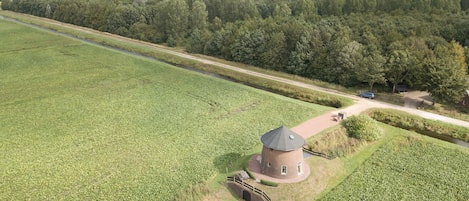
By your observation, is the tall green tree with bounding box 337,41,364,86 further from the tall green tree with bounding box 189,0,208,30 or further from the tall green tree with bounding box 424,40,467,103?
the tall green tree with bounding box 189,0,208,30

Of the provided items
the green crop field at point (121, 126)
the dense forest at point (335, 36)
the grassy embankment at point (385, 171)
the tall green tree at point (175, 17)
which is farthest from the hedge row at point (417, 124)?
the tall green tree at point (175, 17)

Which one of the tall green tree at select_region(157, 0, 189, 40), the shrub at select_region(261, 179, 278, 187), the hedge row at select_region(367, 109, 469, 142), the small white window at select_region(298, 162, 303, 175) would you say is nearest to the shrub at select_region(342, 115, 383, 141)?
the hedge row at select_region(367, 109, 469, 142)

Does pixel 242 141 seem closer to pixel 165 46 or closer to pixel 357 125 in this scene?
pixel 357 125

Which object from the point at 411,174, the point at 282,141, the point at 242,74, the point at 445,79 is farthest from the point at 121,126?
the point at 445,79

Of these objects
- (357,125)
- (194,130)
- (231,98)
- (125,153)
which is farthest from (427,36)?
(125,153)

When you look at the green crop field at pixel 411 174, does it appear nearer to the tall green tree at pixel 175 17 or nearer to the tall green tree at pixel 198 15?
the tall green tree at pixel 198 15
